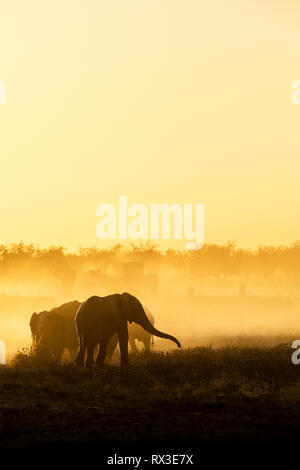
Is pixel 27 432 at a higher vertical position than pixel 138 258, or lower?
lower

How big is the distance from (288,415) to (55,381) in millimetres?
6004

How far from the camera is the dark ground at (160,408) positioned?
11.9 meters

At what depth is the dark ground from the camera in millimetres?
11945

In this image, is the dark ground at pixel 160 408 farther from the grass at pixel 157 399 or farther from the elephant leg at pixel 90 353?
the elephant leg at pixel 90 353

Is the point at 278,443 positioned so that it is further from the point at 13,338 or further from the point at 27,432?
the point at 13,338

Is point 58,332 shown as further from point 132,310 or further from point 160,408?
point 160,408

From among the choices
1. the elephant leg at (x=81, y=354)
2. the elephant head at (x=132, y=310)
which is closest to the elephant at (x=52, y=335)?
the elephant leg at (x=81, y=354)

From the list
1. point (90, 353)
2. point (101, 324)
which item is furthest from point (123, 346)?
point (90, 353)

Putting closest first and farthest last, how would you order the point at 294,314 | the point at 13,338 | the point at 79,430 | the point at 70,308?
the point at 79,430
the point at 70,308
the point at 13,338
the point at 294,314

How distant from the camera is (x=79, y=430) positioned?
43.0 ft

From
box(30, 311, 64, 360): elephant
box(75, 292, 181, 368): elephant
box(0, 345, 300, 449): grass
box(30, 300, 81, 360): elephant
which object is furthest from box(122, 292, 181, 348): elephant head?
box(30, 300, 81, 360): elephant

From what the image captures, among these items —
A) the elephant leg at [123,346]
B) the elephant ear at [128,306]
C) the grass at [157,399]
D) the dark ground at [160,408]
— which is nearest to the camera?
the dark ground at [160,408]

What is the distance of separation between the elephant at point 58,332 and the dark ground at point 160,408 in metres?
3.35
